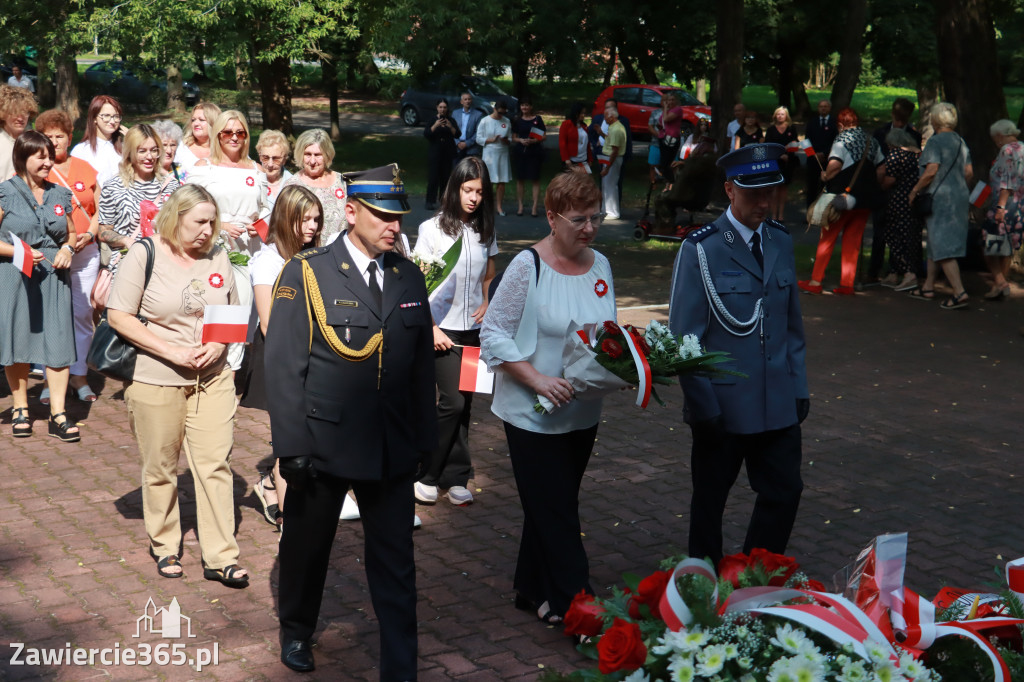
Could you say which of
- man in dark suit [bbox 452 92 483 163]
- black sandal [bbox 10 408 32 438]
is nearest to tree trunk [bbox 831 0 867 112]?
man in dark suit [bbox 452 92 483 163]

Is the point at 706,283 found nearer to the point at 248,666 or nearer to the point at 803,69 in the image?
the point at 248,666

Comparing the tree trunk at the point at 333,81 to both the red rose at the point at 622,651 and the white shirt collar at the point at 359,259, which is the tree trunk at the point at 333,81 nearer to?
the white shirt collar at the point at 359,259

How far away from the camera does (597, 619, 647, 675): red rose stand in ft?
8.52

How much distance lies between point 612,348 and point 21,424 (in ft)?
17.2

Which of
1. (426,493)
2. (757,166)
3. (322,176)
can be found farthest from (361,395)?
(322,176)

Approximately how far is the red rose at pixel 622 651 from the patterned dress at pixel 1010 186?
36.2 feet

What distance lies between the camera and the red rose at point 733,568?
9.57ft

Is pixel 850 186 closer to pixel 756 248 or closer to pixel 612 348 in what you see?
pixel 756 248

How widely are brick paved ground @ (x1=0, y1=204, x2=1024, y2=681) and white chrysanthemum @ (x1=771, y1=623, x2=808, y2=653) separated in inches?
88.4

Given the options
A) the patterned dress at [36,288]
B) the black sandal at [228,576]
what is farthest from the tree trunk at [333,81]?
the black sandal at [228,576]

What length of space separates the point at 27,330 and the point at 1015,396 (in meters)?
8.10

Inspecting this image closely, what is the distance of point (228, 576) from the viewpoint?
5.51 m

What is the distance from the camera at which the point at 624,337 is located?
4.68 meters

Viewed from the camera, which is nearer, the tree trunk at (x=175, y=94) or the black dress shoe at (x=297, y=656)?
the black dress shoe at (x=297, y=656)
